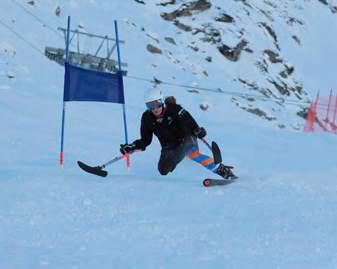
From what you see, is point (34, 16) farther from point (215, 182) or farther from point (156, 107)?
point (215, 182)

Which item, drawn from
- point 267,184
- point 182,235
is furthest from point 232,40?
point 182,235

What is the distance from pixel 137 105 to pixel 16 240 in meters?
14.2

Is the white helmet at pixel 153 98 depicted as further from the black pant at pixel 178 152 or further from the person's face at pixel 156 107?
the black pant at pixel 178 152

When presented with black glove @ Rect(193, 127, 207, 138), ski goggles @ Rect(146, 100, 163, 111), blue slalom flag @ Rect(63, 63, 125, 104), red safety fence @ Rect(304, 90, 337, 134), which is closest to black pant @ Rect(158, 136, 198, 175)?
black glove @ Rect(193, 127, 207, 138)

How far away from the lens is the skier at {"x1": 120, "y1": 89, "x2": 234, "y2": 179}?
7407mm

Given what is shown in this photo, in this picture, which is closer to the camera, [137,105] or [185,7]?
[137,105]

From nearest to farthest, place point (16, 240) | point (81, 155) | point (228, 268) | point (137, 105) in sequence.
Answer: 1. point (228, 268)
2. point (16, 240)
3. point (81, 155)
4. point (137, 105)

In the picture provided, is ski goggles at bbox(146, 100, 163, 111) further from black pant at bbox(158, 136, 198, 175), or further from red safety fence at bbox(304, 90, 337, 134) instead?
red safety fence at bbox(304, 90, 337, 134)

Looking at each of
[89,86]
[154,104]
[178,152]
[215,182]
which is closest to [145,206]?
[215,182]

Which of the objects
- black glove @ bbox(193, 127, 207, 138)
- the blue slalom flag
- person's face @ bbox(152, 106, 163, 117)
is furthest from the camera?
the blue slalom flag

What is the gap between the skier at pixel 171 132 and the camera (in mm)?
7407

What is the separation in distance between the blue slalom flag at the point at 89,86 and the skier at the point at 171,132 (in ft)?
3.83

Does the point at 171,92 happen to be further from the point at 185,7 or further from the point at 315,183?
the point at 315,183

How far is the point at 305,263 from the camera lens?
407 cm
